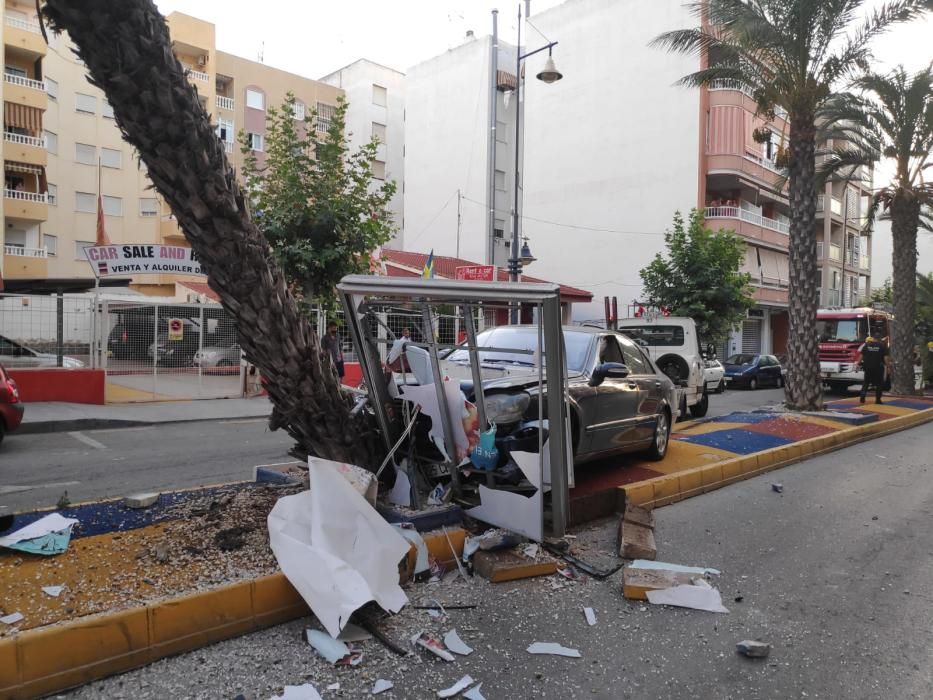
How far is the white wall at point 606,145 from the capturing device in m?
30.9

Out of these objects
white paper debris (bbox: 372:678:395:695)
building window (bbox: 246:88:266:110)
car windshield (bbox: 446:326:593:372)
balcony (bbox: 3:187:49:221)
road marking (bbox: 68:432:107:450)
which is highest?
building window (bbox: 246:88:266:110)

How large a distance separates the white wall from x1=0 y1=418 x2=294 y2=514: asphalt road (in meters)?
24.3

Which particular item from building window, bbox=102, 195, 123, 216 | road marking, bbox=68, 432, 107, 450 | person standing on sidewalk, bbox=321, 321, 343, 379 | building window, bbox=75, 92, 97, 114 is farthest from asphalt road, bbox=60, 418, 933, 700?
building window, bbox=75, 92, 97, 114

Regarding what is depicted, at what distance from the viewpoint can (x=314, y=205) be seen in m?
14.0

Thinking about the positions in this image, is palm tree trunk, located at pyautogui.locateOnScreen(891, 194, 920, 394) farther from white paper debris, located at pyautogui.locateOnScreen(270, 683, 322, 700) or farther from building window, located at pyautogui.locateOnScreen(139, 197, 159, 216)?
building window, located at pyautogui.locateOnScreen(139, 197, 159, 216)

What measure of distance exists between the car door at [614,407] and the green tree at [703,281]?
1611 centimetres

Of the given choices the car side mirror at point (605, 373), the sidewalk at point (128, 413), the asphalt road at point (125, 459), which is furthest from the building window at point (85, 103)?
the car side mirror at point (605, 373)

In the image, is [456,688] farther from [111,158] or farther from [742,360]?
[111,158]

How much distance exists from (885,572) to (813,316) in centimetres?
927

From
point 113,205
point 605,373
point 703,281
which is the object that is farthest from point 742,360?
point 113,205

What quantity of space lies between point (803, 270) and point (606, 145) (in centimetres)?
2161

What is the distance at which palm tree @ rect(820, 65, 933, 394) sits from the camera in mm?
16656

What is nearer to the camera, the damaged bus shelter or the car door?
the damaged bus shelter

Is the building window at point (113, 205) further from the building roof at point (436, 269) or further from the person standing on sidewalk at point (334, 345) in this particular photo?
the person standing on sidewalk at point (334, 345)
